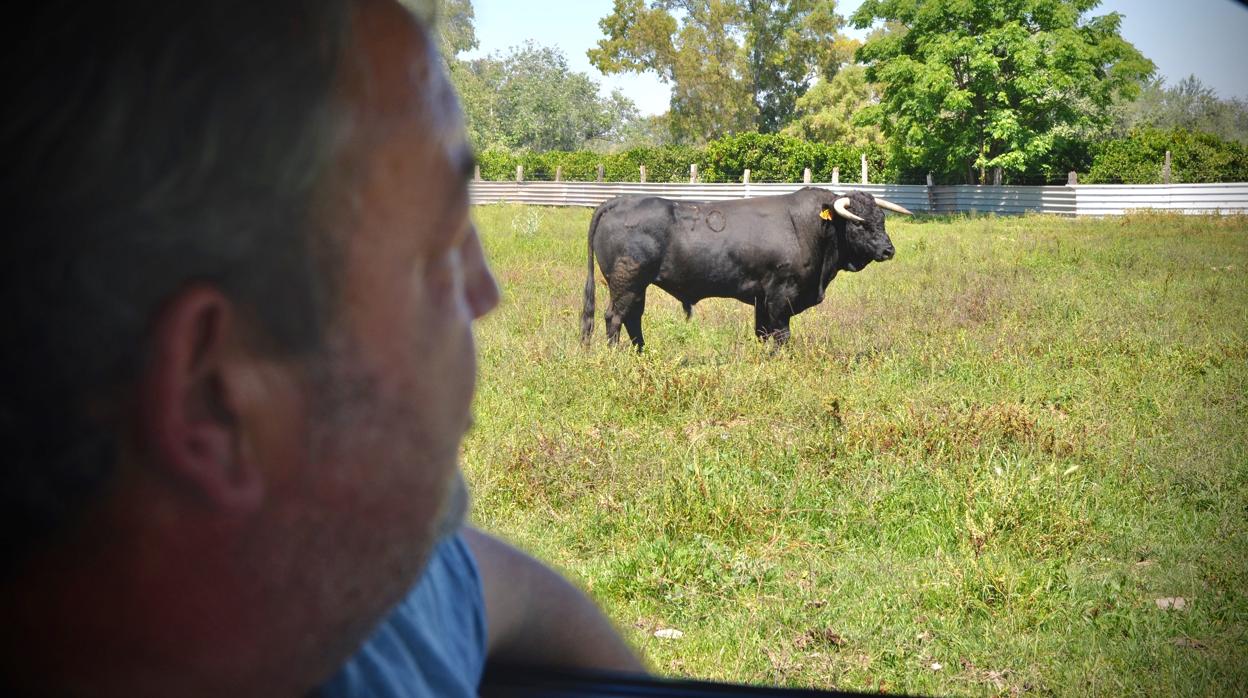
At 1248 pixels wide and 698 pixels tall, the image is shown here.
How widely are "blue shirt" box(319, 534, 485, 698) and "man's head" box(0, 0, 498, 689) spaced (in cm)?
14

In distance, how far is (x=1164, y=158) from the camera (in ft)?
65.3

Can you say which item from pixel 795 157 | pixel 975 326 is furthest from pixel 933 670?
pixel 795 157

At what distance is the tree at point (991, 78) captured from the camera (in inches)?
825

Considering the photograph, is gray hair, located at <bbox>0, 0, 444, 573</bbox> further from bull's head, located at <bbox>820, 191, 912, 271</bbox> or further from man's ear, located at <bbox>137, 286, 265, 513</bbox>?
bull's head, located at <bbox>820, 191, 912, 271</bbox>

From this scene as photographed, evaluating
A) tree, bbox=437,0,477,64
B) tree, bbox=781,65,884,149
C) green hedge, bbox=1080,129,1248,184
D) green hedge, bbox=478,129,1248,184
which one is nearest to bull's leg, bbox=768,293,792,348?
tree, bbox=437,0,477,64

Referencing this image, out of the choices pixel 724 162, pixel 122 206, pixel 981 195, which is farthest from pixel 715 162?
pixel 122 206

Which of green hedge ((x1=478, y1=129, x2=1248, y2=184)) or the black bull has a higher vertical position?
green hedge ((x1=478, y1=129, x2=1248, y2=184))

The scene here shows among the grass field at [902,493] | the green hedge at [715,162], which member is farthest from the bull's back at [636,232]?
the green hedge at [715,162]

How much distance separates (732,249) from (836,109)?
38.1 m

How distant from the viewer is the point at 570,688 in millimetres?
984

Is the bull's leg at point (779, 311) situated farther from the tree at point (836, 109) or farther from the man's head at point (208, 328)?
the tree at point (836, 109)

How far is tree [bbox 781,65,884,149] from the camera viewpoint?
4347 centimetres

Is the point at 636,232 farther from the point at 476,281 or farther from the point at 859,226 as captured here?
the point at 476,281

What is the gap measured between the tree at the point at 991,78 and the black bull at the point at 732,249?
38.2 ft
